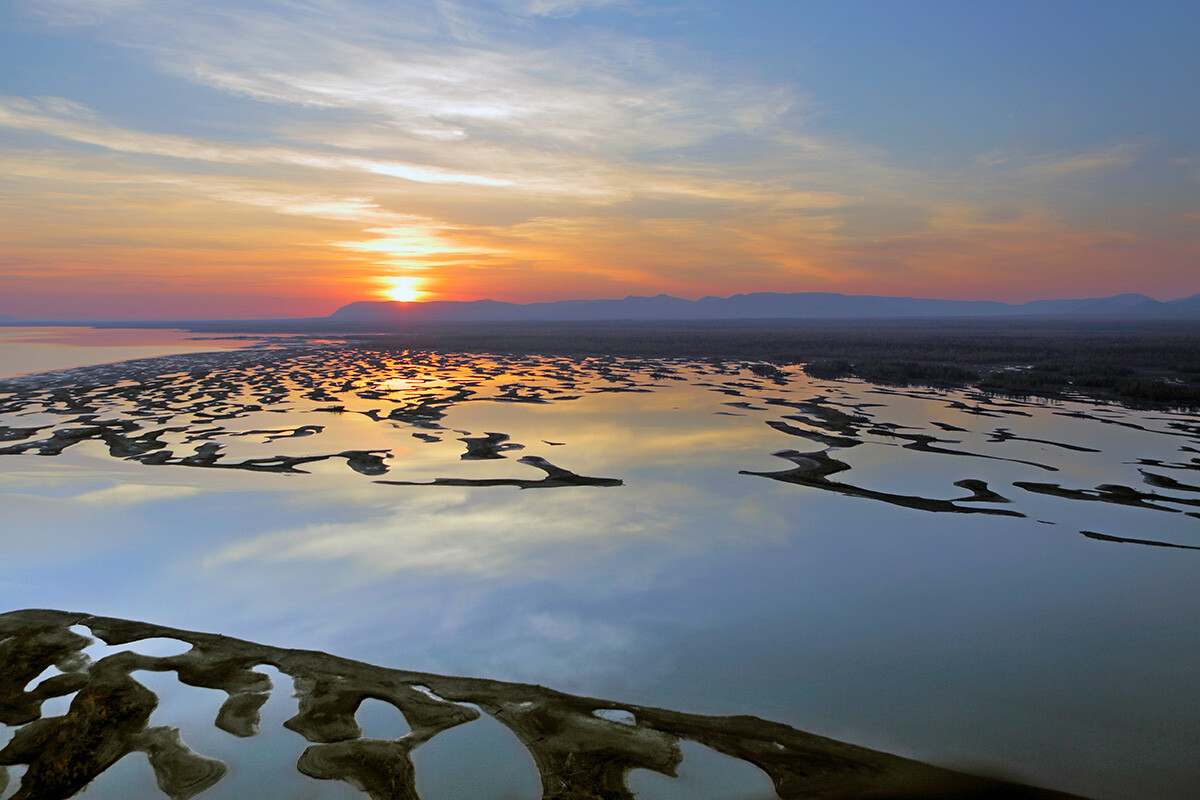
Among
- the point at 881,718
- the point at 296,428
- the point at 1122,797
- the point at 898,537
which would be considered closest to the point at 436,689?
the point at 881,718

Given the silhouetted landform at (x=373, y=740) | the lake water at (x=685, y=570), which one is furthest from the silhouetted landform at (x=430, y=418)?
the silhouetted landform at (x=373, y=740)

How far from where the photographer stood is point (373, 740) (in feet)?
14.2

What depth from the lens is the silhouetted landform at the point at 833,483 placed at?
9.72m

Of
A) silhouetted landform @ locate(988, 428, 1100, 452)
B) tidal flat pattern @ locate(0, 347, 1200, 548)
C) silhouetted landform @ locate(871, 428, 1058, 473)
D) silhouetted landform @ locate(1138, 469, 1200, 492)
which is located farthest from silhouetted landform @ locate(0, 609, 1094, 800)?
silhouetted landform @ locate(988, 428, 1100, 452)

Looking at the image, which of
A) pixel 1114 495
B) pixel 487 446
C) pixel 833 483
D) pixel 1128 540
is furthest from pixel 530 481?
pixel 1114 495

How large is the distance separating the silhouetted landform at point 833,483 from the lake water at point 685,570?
0.08 metres

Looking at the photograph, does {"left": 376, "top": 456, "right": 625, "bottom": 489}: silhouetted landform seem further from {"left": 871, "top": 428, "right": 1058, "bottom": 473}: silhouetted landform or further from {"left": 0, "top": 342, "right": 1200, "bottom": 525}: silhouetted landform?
{"left": 871, "top": 428, "right": 1058, "bottom": 473}: silhouetted landform

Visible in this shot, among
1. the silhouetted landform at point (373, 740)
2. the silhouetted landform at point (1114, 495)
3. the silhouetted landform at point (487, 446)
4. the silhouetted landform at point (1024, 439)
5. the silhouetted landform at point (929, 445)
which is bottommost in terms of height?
the silhouetted landform at point (373, 740)

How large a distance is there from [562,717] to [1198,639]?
5.76m

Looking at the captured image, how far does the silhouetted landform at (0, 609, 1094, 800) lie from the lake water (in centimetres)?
13

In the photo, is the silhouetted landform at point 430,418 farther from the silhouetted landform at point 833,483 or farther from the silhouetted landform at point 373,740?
the silhouetted landform at point 373,740

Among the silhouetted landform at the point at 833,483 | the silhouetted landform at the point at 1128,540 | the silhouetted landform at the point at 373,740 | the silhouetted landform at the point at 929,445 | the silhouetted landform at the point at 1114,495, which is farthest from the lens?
the silhouetted landform at the point at 929,445

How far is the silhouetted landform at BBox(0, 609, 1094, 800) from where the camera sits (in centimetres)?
395

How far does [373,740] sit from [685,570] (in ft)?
13.2
